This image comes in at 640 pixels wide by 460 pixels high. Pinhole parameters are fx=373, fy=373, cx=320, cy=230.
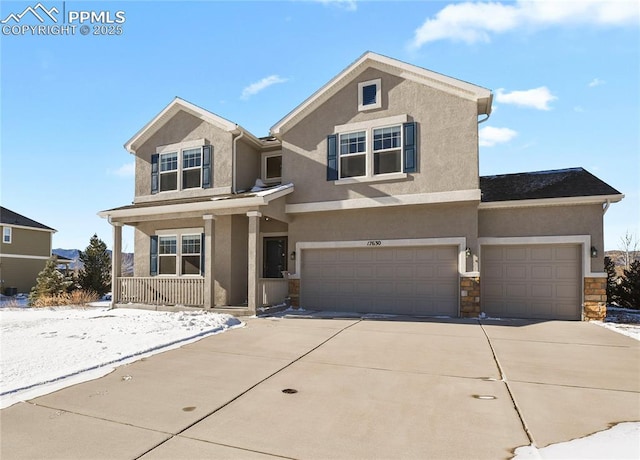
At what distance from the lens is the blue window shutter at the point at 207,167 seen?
43.6 ft

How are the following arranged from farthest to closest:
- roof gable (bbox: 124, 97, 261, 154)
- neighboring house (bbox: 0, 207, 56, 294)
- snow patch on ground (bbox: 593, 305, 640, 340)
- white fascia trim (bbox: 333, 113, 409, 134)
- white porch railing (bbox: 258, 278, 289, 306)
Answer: neighboring house (bbox: 0, 207, 56, 294)
roof gable (bbox: 124, 97, 261, 154)
white porch railing (bbox: 258, 278, 289, 306)
white fascia trim (bbox: 333, 113, 409, 134)
snow patch on ground (bbox: 593, 305, 640, 340)

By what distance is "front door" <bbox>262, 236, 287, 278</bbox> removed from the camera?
14.1m

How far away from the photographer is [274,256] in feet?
Answer: 46.6

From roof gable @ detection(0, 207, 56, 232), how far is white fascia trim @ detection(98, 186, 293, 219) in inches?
793

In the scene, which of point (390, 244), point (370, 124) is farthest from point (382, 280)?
point (370, 124)

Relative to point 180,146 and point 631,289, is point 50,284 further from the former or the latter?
point 631,289

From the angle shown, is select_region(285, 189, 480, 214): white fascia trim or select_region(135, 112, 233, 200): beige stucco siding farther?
select_region(135, 112, 233, 200): beige stucco siding

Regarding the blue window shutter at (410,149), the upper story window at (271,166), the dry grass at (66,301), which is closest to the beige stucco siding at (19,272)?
the dry grass at (66,301)

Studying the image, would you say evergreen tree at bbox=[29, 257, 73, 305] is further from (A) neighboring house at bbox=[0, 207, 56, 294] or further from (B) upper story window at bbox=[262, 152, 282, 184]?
(B) upper story window at bbox=[262, 152, 282, 184]

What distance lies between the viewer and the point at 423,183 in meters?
11.1

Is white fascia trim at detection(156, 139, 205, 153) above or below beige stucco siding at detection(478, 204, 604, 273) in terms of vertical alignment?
above

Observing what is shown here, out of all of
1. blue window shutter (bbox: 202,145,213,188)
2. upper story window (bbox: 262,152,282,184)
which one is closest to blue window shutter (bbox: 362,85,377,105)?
upper story window (bbox: 262,152,282,184)

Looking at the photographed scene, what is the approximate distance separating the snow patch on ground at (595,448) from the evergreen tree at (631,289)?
42.5 feet

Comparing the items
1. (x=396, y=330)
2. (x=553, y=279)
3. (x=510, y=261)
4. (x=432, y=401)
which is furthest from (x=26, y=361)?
(x=553, y=279)
